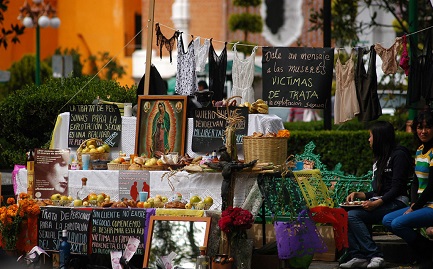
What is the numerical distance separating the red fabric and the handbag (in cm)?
31

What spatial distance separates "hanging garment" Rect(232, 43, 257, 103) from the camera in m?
13.5

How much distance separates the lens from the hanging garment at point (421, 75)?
12227 mm

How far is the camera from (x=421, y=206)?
10.1 m

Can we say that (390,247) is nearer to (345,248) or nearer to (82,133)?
(345,248)

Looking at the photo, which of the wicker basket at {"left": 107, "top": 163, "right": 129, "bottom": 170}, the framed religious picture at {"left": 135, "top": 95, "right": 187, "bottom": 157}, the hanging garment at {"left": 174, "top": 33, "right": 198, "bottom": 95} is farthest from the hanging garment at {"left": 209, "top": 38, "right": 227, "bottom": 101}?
the wicker basket at {"left": 107, "top": 163, "right": 129, "bottom": 170}

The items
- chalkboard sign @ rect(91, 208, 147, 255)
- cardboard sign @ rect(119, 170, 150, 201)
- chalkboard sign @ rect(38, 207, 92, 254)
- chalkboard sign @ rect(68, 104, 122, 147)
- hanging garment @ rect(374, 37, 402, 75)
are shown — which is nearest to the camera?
chalkboard sign @ rect(91, 208, 147, 255)

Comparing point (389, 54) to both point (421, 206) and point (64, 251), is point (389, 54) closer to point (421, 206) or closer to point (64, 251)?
point (421, 206)

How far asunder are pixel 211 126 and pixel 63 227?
1.90 metres

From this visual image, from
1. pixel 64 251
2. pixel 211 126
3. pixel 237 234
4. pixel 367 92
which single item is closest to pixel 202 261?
pixel 237 234

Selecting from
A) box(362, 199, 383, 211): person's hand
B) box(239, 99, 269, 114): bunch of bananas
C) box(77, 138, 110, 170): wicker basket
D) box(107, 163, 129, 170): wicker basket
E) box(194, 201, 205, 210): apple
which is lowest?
box(194, 201, 205, 210): apple

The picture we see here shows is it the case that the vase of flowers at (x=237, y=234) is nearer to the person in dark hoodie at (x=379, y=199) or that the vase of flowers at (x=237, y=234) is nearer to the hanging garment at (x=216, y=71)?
the person in dark hoodie at (x=379, y=199)

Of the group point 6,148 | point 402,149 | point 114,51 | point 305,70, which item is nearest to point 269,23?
point 114,51

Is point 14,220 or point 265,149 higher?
point 265,149

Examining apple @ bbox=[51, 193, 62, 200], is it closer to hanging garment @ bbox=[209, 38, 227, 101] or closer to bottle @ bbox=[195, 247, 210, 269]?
bottle @ bbox=[195, 247, 210, 269]
